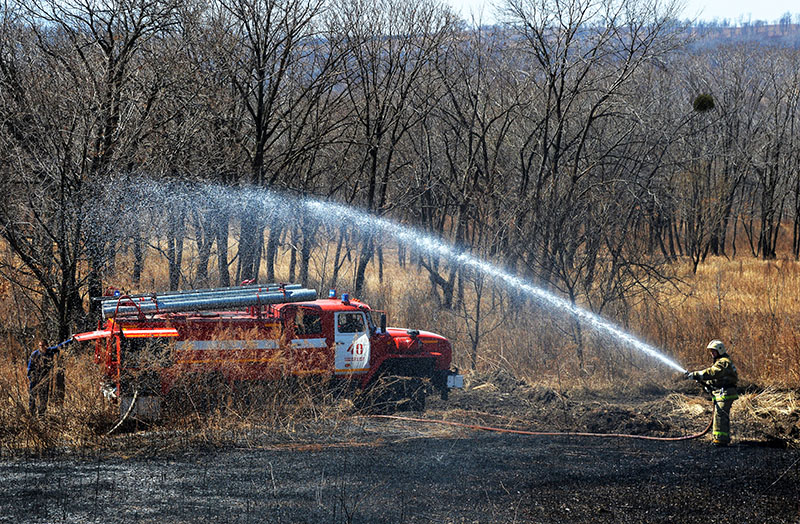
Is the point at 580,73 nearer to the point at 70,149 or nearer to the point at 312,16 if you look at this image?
the point at 312,16

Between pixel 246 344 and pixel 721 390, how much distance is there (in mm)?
6612

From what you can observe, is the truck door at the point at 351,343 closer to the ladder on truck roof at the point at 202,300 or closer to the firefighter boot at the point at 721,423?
the ladder on truck roof at the point at 202,300

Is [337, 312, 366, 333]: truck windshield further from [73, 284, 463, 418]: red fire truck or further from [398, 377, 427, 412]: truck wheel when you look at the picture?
[398, 377, 427, 412]: truck wheel

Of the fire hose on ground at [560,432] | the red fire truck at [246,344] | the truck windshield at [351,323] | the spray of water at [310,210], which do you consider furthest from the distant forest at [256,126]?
the fire hose on ground at [560,432]

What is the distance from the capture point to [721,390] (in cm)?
1080

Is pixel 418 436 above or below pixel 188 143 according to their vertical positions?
below

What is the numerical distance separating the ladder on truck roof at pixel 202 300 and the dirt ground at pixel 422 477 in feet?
6.17

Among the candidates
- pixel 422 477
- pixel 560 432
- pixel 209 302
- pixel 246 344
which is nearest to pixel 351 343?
pixel 246 344

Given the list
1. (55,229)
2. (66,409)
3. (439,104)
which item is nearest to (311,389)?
(66,409)

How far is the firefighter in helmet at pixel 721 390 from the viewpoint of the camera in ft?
35.4

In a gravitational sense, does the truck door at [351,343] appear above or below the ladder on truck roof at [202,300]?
below

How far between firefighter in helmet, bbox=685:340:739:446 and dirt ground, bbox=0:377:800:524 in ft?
0.85

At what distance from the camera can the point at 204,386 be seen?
11.3 m

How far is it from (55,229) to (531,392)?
8186mm
